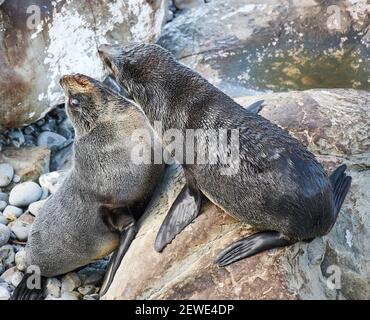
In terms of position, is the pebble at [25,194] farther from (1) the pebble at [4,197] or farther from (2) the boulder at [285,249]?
(2) the boulder at [285,249]

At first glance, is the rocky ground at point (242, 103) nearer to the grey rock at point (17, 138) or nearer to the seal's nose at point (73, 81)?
the grey rock at point (17, 138)

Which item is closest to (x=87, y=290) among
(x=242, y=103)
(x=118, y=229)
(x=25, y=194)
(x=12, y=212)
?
(x=118, y=229)

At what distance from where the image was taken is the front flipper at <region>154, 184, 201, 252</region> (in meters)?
5.04

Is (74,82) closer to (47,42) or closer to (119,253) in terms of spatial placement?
(119,253)

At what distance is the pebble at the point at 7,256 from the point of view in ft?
20.6

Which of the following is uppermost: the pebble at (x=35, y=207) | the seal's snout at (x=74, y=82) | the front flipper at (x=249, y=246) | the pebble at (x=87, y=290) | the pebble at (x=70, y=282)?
the seal's snout at (x=74, y=82)

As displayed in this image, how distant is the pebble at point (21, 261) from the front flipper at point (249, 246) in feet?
7.27

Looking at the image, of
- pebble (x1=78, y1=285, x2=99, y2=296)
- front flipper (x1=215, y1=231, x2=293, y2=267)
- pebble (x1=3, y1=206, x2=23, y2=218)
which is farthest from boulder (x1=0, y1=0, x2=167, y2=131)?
front flipper (x1=215, y1=231, x2=293, y2=267)

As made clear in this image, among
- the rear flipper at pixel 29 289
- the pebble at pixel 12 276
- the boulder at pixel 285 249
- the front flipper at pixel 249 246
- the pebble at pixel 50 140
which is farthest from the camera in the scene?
the pebble at pixel 50 140

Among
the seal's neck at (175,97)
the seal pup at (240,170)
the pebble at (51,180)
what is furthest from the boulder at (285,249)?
the pebble at (51,180)

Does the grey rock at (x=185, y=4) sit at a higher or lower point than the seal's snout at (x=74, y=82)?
lower

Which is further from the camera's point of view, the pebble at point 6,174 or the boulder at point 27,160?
the boulder at point 27,160

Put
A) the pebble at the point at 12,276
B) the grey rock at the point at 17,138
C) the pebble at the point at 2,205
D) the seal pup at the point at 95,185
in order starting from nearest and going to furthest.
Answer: the seal pup at the point at 95,185
the pebble at the point at 12,276
the pebble at the point at 2,205
the grey rock at the point at 17,138
